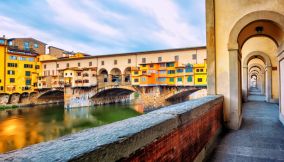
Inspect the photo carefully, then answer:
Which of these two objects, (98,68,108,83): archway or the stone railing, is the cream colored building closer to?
the stone railing

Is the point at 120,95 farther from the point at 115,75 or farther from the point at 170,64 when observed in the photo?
the point at 170,64

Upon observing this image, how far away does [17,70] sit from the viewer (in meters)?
38.4

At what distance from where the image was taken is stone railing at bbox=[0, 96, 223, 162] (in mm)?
1142

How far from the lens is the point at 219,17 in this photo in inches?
231

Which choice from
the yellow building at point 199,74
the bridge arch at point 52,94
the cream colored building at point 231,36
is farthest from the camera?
the bridge arch at point 52,94

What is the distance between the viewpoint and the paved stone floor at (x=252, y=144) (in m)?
3.52

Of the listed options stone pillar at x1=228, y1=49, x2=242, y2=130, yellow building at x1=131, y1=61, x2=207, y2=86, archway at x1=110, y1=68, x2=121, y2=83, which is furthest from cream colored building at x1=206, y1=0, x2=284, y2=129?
archway at x1=110, y1=68, x2=121, y2=83

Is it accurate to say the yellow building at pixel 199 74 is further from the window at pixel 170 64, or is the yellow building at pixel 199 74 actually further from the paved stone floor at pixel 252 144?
the paved stone floor at pixel 252 144

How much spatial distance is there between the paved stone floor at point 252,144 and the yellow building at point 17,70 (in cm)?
4205

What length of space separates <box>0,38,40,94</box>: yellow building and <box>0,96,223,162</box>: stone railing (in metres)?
42.5

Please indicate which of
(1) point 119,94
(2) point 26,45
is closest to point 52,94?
(2) point 26,45

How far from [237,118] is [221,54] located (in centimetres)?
198

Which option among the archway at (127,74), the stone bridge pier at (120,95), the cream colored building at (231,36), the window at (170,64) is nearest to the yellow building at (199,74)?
the stone bridge pier at (120,95)

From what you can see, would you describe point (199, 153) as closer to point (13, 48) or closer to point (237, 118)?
point (237, 118)
